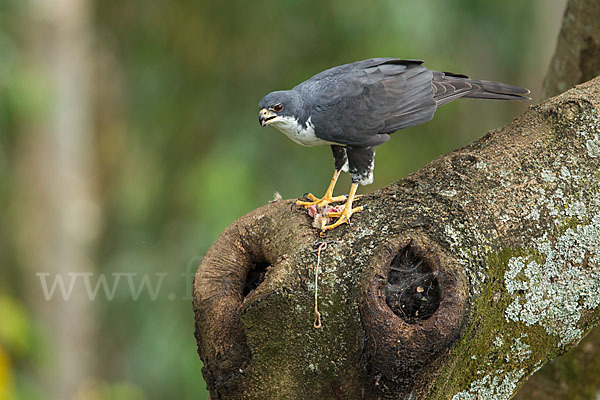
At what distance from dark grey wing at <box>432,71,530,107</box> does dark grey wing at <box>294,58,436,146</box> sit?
3.1 inches

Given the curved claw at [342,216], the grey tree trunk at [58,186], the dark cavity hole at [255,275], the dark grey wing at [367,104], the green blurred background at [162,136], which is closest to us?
the curved claw at [342,216]

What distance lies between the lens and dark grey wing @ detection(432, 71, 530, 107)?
117 inches

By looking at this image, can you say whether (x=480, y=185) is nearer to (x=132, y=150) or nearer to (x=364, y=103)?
(x=364, y=103)

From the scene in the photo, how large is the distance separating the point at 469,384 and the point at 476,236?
458 mm

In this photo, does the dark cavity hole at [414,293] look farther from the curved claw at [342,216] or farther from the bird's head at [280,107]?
the bird's head at [280,107]

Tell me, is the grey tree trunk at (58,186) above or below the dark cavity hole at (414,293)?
above

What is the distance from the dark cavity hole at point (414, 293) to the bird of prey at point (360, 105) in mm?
906

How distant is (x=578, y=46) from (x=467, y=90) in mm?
626

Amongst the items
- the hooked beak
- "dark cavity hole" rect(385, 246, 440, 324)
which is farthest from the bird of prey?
"dark cavity hole" rect(385, 246, 440, 324)

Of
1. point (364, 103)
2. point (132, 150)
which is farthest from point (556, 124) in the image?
point (132, 150)

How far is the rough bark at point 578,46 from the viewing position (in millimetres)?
3059

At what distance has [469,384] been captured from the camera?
78.6 inches

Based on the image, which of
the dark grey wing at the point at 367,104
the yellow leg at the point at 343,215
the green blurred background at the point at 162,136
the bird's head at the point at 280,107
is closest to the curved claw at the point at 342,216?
the yellow leg at the point at 343,215

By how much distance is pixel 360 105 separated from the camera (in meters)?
2.84
